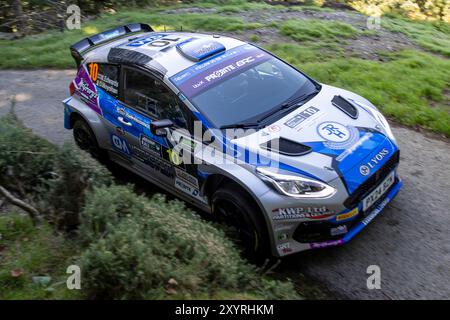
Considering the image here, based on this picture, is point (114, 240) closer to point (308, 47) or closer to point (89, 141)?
point (89, 141)

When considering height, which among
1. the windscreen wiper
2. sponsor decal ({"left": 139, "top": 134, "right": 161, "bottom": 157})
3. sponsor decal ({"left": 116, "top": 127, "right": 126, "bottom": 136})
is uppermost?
the windscreen wiper

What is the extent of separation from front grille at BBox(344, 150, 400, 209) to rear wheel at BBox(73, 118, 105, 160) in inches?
137

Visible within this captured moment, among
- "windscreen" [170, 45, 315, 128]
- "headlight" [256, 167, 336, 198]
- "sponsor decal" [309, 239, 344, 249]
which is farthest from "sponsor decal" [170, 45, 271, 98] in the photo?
"sponsor decal" [309, 239, 344, 249]

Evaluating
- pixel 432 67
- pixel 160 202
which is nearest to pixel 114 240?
pixel 160 202

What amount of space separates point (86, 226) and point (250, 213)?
4.82 feet

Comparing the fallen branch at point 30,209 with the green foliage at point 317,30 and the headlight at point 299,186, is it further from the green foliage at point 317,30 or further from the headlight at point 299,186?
the green foliage at point 317,30

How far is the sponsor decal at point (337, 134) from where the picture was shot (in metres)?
4.74

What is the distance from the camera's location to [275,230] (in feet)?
14.7

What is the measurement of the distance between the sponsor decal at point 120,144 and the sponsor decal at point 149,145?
0.37 meters

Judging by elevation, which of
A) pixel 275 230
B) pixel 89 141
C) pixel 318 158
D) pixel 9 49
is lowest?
pixel 9 49

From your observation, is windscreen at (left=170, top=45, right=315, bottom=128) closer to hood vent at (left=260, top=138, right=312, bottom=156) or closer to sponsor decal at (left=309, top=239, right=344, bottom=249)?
hood vent at (left=260, top=138, right=312, bottom=156)

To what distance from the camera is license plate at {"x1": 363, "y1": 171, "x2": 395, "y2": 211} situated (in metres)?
4.62

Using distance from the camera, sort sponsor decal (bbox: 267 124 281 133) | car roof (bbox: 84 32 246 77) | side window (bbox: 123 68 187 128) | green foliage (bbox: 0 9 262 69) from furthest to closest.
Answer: green foliage (bbox: 0 9 262 69) → car roof (bbox: 84 32 246 77) → side window (bbox: 123 68 187 128) → sponsor decal (bbox: 267 124 281 133)

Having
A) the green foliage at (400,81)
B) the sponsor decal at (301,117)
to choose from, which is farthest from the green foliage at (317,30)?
the sponsor decal at (301,117)
